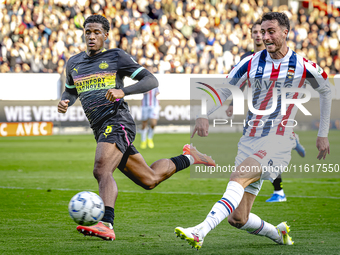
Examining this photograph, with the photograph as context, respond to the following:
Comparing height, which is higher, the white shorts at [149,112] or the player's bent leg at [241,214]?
the player's bent leg at [241,214]

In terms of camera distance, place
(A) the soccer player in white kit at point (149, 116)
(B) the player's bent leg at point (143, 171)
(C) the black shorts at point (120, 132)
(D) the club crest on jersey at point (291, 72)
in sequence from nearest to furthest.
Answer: (D) the club crest on jersey at point (291, 72)
(C) the black shorts at point (120, 132)
(B) the player's bent leg at point (143, 171)
(A) the soccer player in white kit at point (149, 116)

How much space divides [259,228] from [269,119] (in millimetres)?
959

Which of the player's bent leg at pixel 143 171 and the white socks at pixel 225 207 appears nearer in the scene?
the white socks at pixel 225 207

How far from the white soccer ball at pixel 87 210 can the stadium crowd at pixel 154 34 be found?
49.9 feet

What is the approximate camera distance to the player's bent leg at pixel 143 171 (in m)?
5.51

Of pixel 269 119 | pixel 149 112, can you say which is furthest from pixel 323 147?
pixel 149 112

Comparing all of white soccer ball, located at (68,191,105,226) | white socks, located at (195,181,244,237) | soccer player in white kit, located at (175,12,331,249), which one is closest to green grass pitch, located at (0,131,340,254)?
white soccer ball, located at (68,191,105,226)

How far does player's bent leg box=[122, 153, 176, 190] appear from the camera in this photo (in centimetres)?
551

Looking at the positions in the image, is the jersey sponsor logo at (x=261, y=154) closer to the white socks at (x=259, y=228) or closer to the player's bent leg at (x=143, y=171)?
the white socks at (x=259, y=228)

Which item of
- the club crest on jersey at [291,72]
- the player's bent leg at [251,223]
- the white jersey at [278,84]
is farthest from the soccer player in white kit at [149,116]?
the club crest on jersey at [291,72]

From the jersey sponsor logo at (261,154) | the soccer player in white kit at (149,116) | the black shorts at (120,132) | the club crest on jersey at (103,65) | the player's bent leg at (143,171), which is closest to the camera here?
the jersey sponsor logo at (261,154)

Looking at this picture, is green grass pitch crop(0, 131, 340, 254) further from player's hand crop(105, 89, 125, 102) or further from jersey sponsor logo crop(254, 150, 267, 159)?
player's hand crop(105, 89, 125, 102)

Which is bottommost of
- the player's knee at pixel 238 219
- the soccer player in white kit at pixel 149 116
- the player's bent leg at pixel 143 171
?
the soccer player in white kit at pixel 149 116

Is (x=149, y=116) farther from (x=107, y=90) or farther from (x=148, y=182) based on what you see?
(x=107, y=90)
